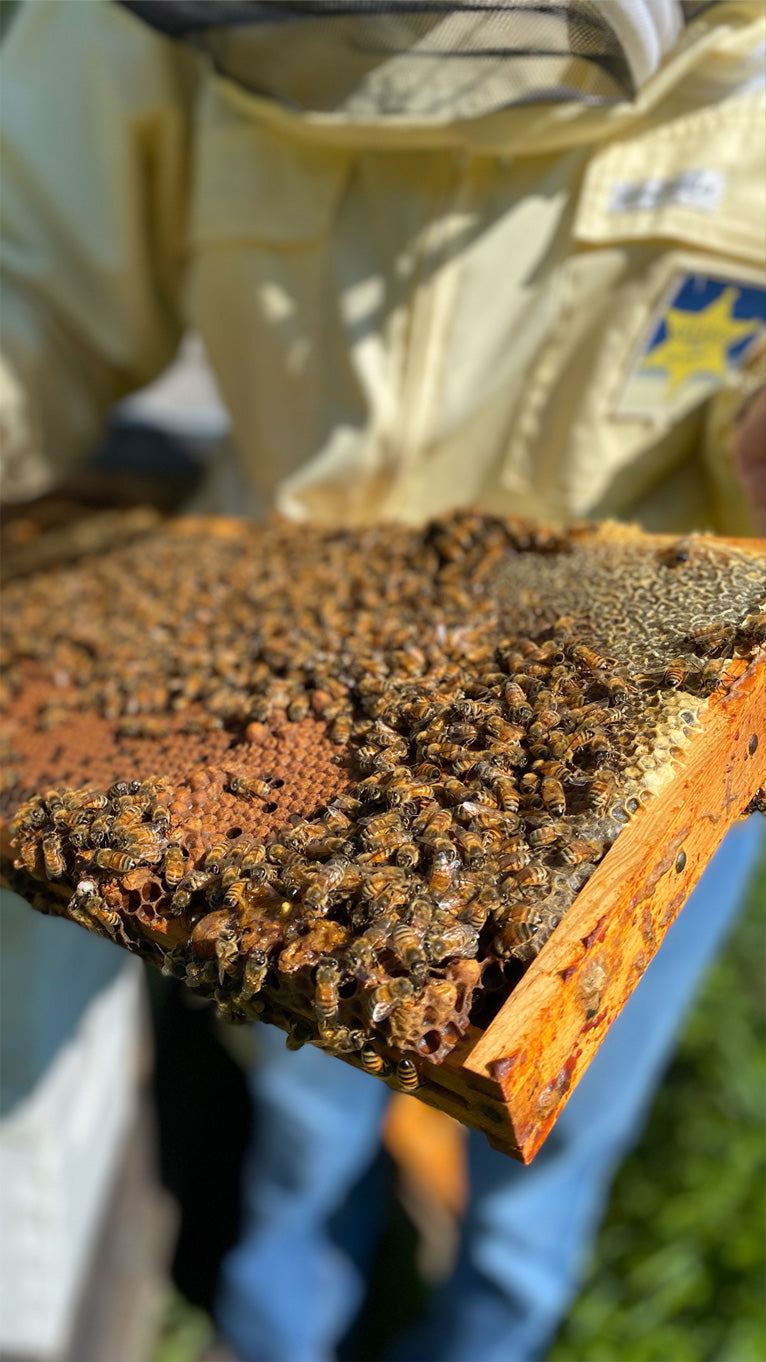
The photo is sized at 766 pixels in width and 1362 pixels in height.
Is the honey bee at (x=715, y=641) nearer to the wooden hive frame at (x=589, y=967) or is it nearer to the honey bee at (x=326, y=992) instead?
the wooden hive frame at (x=589, y=967)

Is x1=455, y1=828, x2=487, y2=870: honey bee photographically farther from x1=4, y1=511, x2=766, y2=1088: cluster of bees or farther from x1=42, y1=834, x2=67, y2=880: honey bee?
x1=42, y1=834, x2=67, y2=880: honey bee

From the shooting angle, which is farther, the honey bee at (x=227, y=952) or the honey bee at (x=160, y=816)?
the honey bee at (x=160, y=816)

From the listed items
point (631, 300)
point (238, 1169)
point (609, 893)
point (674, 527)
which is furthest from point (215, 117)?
point (238, 1169)

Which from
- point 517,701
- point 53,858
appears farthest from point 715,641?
point 53,858

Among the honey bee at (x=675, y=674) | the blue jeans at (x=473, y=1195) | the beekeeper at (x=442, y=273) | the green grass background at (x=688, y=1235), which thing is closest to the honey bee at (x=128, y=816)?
A: the honey bee at (x=675, y=674)

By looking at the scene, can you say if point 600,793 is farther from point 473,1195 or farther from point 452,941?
point 473,1195

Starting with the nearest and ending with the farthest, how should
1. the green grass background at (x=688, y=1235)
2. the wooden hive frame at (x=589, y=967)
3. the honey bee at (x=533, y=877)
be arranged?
the wooden hive frame at (x=589, y=967)
the honey bee at (x=533, y=877)
the green grass background at (x=688, y=1235)
